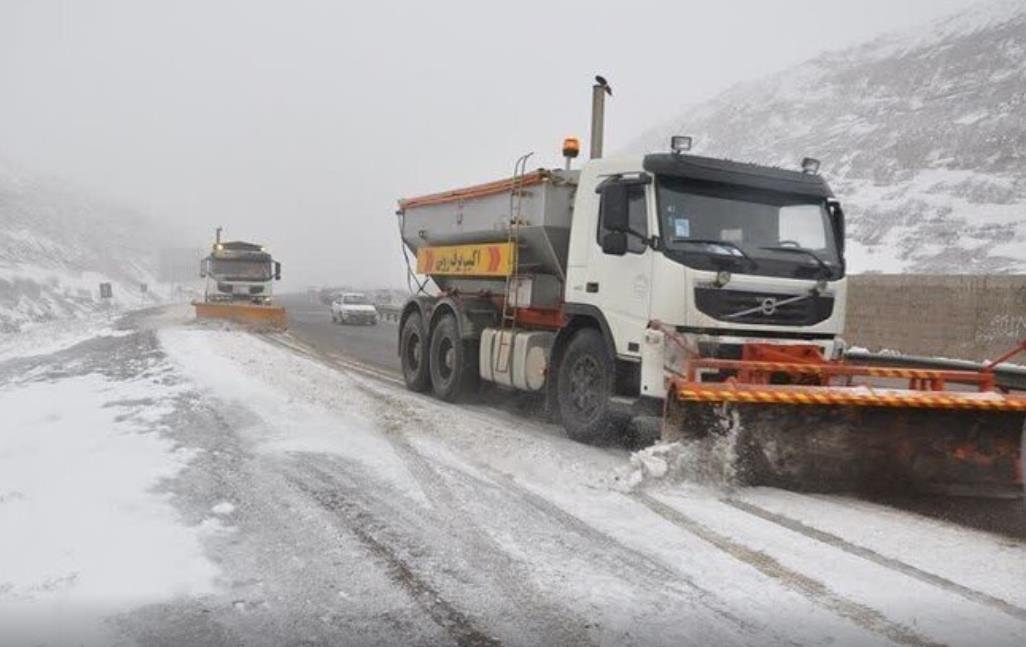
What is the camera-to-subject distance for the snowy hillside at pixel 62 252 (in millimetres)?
45312

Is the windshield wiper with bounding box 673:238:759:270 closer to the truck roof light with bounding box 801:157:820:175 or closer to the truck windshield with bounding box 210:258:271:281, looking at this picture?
the truck roof light with bounding box 801:157:820:175

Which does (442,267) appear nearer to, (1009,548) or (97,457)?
(97,457)

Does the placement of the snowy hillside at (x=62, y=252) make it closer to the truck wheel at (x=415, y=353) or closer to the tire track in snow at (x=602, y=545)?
the truck wheel at (x=415, y=353)

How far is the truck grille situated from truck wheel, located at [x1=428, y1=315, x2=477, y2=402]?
14.6 ft

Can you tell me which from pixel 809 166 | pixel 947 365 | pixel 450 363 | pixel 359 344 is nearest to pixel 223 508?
pixel 450 363

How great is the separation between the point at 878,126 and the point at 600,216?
90.8 metres

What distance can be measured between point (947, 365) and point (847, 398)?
465 inches

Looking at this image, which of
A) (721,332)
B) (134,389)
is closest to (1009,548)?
(721,332)

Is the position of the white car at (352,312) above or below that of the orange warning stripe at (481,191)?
below

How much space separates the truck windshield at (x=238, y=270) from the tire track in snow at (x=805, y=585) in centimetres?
2191

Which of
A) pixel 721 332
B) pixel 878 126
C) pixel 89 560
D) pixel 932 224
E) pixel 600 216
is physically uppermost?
pixel 878 126

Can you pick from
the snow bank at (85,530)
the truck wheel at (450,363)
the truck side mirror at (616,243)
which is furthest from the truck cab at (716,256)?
the snow bank at (85,530)

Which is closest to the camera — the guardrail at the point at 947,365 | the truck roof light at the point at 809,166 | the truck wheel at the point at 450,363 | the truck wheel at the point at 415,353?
the truck roof light at the point at 809,166

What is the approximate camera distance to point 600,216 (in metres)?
7.86
